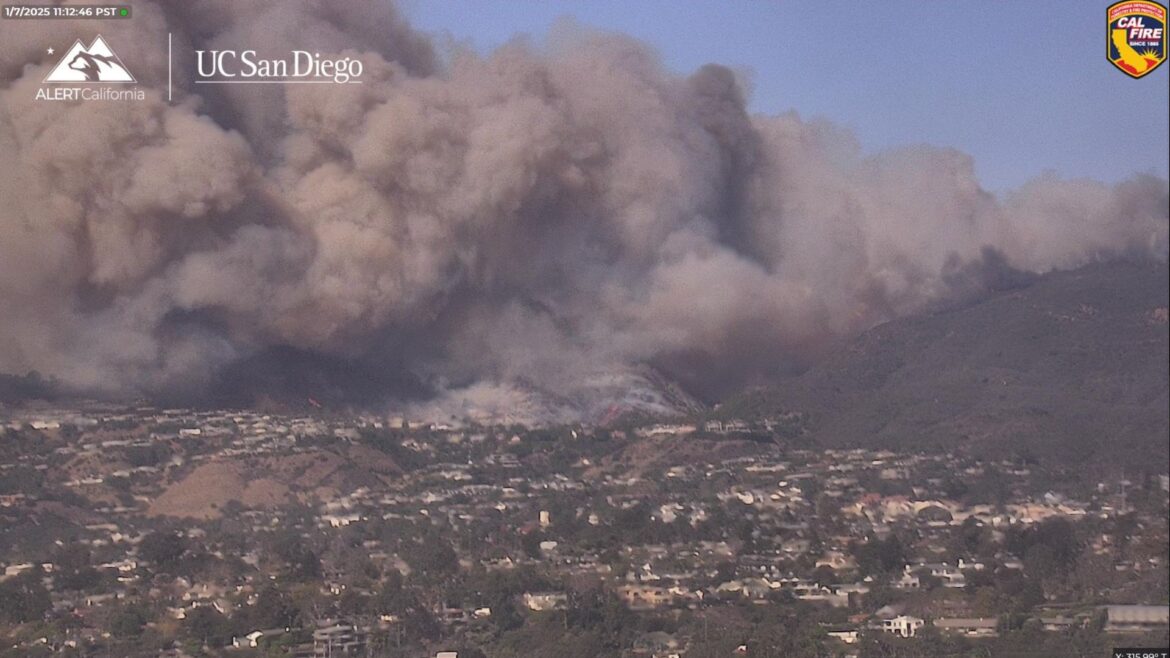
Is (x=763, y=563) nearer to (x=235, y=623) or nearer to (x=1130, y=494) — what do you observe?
(x=1130, y=494)

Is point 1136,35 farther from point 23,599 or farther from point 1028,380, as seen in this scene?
point 23,599

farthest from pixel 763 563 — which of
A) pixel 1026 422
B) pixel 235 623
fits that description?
pixel 235 623

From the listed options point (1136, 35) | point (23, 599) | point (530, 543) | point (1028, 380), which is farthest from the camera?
point (1028, 380)
